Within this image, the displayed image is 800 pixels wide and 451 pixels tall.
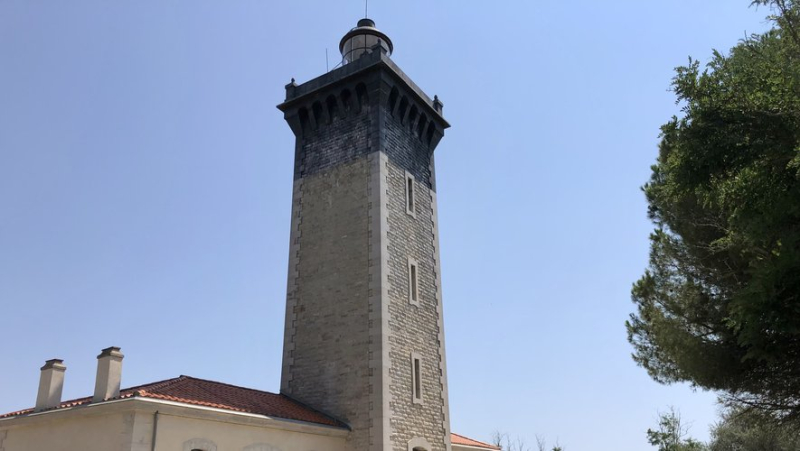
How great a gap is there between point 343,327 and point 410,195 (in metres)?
4.69

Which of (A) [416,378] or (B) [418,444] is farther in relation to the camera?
(A) [416,378]

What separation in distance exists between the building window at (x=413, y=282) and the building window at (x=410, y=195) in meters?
1.59

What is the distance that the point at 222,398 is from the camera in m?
13.3

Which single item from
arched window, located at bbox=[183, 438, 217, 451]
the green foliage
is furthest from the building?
the green foliage

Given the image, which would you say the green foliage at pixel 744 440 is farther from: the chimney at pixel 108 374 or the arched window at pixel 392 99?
the chimney at pixel 108 374

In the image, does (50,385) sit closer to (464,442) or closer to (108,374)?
(108,374)

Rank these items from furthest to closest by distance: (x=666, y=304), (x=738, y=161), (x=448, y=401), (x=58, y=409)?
(x=448, y=401), (x=666, y=304), (x=58, y=409), (x=738, y=161)

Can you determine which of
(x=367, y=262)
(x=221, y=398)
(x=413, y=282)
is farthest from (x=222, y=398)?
(x=413, y=282)

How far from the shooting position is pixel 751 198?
30.5 ft

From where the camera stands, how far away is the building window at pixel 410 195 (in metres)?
18.3

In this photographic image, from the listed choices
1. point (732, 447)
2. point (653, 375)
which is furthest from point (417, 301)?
point (732, 447)

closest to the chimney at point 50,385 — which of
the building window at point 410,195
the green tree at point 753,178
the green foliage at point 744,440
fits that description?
the building window at point 410,195

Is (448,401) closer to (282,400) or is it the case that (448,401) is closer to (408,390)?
(408,390)

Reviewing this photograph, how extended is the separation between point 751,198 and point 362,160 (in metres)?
10.6
